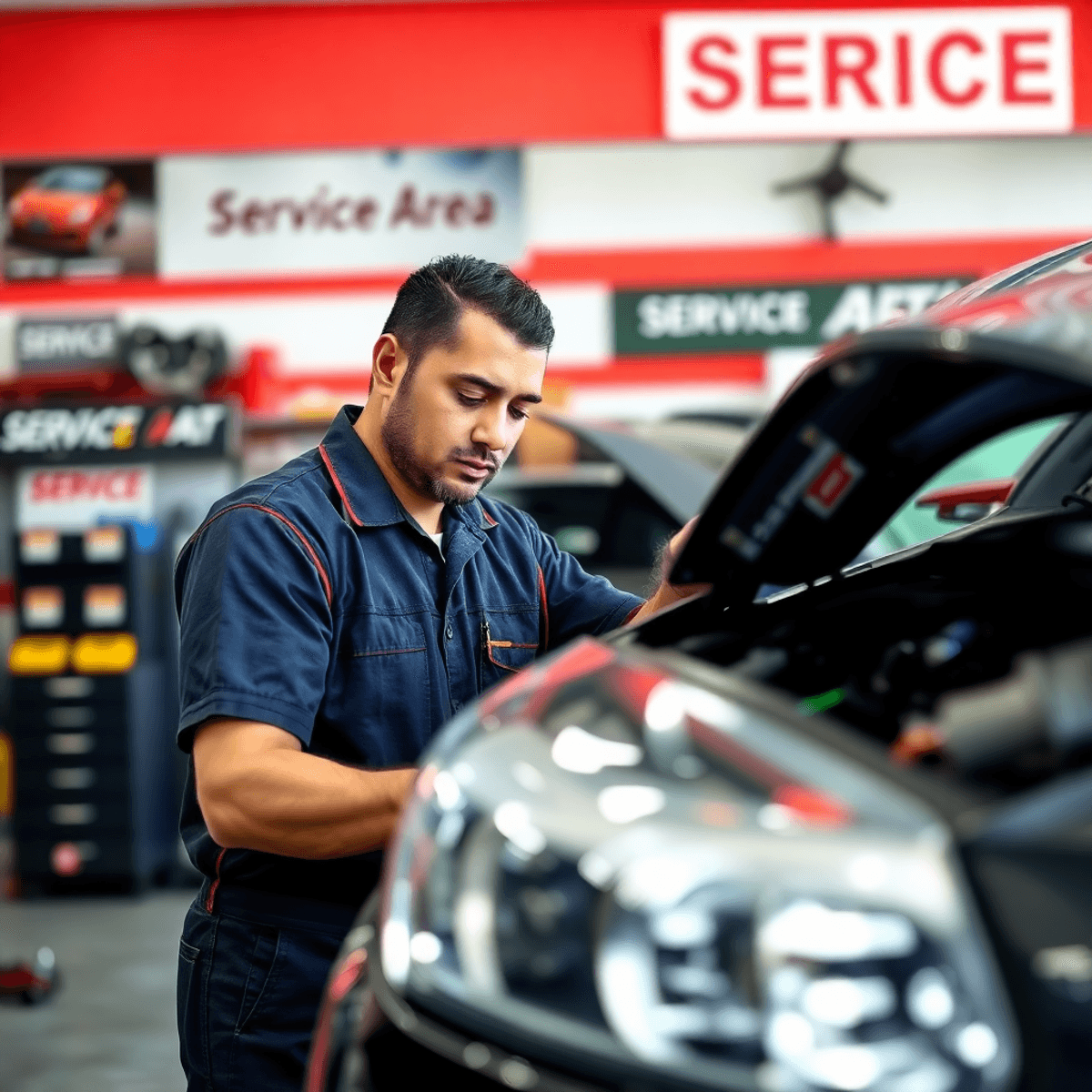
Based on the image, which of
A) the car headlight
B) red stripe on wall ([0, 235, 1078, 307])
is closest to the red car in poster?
red stripe on wall ([0, 235, 1078, 307])

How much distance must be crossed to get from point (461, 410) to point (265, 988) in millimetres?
593

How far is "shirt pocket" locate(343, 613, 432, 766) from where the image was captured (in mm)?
1304

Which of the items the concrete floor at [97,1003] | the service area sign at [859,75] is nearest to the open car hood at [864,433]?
the concrete floor at [97,1003]

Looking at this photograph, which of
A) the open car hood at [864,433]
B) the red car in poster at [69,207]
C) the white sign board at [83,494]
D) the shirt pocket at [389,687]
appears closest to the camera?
the open car hood at [864,433]

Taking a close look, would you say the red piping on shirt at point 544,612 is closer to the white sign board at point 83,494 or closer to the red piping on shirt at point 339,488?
the red piping on shirt at point 339,488

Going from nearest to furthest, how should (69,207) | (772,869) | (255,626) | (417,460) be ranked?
1. (772,869)
2. (255,626)
3. (417,460)
4. (69,207)

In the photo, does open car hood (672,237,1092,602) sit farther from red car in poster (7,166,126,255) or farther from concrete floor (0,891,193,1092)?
red car in poster (7,166,126,255)

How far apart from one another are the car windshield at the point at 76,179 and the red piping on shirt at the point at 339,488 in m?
5.06

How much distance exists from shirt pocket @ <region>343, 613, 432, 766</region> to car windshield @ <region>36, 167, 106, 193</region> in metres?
5.22


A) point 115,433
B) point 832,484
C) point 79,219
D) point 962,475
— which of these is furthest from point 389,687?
point 79,219

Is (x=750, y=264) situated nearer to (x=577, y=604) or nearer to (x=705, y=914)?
(x=577, y=604)

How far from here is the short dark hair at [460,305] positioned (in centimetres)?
141

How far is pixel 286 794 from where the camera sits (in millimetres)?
1075

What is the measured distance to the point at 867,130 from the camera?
5.77m
